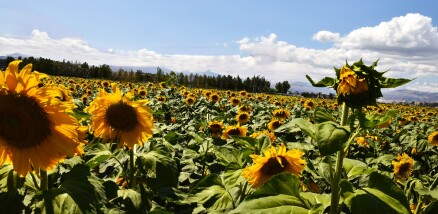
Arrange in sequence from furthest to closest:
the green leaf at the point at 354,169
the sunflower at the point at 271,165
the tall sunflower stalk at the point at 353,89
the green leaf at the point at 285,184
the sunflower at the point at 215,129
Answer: the sunflower at the point at 215,129, the sunflower at the point at 271,165, the green leaf at the point at 354,169, the tall sunflower stalk at the point at 353,89, the green leaf at the point at 285,184

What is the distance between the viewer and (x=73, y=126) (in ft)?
7.20

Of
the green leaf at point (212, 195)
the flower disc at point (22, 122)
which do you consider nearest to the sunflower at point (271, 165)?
the green leaf at point (212, 195)

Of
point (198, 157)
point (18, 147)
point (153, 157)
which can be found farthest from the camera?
point (198, 157)

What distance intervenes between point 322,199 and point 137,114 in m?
1.89

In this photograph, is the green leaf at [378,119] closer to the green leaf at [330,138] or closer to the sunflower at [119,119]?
the green leaf at [330,138]

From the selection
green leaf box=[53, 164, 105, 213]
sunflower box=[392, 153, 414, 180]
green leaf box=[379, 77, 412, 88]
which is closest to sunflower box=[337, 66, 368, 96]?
green leaf box=[379, 77, 412, 88]

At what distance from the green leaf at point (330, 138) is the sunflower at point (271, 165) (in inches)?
42.7

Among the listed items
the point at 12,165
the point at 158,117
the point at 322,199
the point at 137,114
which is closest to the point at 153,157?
the point at 137,114

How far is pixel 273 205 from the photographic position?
1955 mm

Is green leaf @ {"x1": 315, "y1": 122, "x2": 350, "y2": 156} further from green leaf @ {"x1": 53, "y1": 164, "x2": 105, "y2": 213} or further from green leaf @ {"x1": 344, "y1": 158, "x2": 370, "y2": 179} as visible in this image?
green leaf @ {"x1": 53, "y1": 164, "x2": 105, "y2": 213}

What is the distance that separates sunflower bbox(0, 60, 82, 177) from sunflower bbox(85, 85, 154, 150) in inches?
46.1

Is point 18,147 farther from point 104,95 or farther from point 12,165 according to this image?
point 104,95

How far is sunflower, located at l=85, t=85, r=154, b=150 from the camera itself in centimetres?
343

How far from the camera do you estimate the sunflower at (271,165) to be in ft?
9.95
